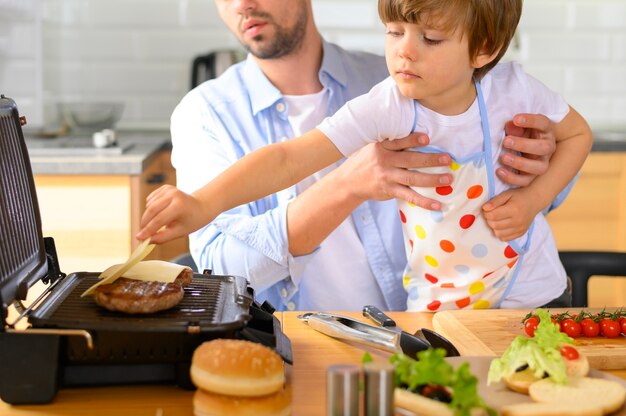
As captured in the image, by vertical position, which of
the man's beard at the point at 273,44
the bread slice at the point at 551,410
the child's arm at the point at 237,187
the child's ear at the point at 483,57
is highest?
the child's ear at the point at 483,57

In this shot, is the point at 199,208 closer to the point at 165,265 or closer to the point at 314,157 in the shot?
the point at 165,265

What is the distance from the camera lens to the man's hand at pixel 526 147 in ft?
5.83

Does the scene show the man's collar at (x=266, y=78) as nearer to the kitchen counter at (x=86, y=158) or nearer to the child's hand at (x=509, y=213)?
the child's hand at (x=509, y=213)

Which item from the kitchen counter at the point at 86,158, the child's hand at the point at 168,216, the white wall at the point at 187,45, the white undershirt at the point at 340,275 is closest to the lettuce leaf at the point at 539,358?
the child's hand at the point at 168,216

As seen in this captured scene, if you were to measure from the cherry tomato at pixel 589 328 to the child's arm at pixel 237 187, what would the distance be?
52cm

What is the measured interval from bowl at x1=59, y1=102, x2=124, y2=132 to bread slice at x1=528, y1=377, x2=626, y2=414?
8.37 feet

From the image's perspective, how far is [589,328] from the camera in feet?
4.91

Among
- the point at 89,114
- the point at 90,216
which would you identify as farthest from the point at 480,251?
the point at 89,114

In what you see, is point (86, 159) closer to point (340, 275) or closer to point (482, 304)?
point (340, 275)

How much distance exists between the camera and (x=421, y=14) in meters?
1.59

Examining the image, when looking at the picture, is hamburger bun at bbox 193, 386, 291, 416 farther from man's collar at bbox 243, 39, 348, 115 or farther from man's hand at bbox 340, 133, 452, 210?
man's collar at bbox 243, 39, 348, 115

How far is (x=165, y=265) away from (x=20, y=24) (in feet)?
7.64

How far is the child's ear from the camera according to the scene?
171 centimetres

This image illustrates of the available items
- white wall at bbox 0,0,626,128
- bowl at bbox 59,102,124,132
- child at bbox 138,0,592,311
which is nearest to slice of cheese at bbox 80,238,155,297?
child at bbox 138,0,592,311
